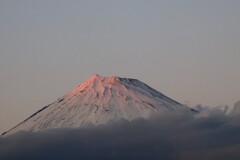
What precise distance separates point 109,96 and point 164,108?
10.4m

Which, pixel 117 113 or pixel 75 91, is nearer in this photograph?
pixel 117 113

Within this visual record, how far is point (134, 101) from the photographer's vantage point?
14812 cm

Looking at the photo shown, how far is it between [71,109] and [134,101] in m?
11.3

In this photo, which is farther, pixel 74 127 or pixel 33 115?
pixel 33 115

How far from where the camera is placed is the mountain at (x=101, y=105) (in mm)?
146625

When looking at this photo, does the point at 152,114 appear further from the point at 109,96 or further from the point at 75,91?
the point at 75,91

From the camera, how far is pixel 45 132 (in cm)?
14875

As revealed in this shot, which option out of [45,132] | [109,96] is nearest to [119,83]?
[109,96]

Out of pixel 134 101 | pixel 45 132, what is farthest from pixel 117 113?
pixel 45 132

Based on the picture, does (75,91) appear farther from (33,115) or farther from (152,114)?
(152,114)

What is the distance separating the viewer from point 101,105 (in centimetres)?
14900

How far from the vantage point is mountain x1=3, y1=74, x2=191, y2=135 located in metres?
147

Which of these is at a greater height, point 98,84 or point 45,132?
point 98,84

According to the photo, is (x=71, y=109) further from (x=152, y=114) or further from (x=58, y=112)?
(x=152, y=114)
